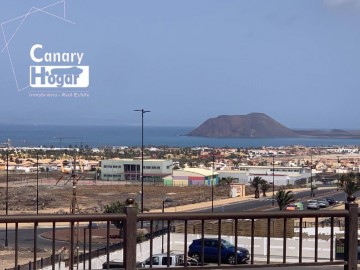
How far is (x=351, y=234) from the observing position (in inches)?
245

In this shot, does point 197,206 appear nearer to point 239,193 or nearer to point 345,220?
point 239,193

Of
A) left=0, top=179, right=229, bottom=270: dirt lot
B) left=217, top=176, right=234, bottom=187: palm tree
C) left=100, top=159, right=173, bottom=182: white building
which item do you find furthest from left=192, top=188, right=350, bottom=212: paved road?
left=100, top=159, right=173, bottom=182: white building

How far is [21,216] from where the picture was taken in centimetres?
560

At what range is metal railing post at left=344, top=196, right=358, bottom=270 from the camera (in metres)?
6.19

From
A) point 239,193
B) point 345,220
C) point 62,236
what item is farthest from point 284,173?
point 345,220

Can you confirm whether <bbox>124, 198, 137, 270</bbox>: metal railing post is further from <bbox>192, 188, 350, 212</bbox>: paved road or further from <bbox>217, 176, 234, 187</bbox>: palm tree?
<bbox>217, 176, 234, 187</bbox>: palm tree

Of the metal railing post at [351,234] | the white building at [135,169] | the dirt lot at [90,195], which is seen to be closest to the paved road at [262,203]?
the dirt lot at [90,195]

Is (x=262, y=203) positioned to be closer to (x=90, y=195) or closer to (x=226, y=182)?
(x=90, y=195)

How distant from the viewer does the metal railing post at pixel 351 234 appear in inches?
244

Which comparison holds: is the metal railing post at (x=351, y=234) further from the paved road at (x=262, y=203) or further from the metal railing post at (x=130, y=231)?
the paved road at (x=262, y=203)

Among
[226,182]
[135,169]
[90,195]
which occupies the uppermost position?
[135,169]

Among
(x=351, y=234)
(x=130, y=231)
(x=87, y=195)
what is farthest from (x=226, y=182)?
(x=130, y=231)

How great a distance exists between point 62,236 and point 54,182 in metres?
45.0

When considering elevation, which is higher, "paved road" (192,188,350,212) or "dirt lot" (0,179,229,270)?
"paved road" (192,188,350,212)
